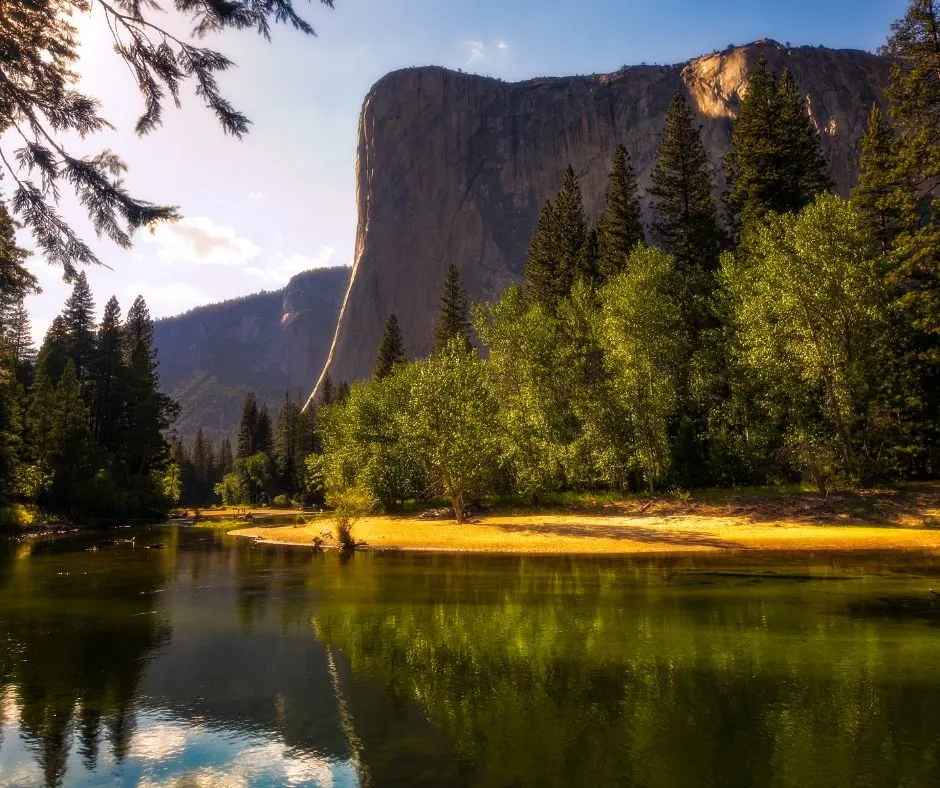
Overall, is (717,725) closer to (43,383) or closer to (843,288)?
(843,288)

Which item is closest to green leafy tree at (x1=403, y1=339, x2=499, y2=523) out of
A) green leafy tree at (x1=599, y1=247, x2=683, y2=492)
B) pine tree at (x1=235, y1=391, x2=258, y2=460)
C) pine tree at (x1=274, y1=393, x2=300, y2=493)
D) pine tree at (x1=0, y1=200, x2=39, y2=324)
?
green leafy tree at (x1=599, y1=247, x2=683, y2=492)

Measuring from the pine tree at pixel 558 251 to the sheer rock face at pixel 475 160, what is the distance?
49.7 metres

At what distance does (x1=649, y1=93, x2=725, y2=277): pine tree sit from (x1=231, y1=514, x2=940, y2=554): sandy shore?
66.5 ft

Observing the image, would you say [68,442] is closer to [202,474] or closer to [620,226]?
[620,226]

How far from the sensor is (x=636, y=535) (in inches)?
1054

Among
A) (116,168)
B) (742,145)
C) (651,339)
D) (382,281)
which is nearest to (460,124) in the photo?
(382,281)

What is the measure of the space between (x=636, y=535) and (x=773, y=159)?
91.4 ft

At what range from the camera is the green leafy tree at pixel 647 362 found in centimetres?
3428

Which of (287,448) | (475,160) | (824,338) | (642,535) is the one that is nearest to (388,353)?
(287,448)

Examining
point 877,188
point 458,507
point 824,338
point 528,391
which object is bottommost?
point 458,507

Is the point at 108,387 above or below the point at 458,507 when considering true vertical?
above

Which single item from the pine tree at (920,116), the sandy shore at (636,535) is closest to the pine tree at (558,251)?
the sandy shore at (636,535)

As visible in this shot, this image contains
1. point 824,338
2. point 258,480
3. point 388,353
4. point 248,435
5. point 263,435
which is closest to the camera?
point 824,338

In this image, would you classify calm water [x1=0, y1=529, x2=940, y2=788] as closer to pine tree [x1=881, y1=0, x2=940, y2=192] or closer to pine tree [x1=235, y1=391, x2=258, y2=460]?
pine tree [x1=881, y1=0, x2=940, y2=192]
